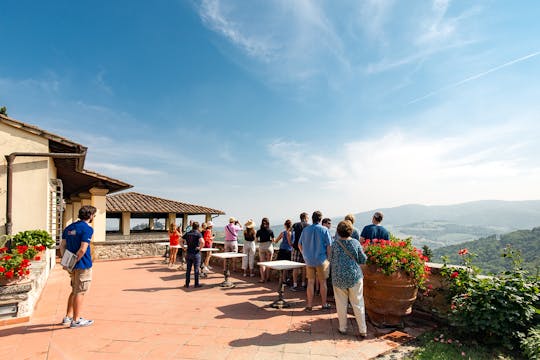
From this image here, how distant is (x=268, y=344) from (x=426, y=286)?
8.55 feet

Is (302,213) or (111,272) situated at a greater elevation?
(302,213)

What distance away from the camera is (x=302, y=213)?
248 inches

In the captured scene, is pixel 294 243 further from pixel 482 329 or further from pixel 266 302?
pixel 482 329

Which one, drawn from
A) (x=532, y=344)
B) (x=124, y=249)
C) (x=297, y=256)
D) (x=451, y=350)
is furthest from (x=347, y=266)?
(x=124, y=249)

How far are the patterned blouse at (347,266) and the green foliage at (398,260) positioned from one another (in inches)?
A: 10.6

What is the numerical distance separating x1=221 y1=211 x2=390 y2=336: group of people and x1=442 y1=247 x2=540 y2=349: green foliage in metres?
1.25

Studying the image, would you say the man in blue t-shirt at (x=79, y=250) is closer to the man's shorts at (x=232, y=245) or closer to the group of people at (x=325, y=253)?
the group of people at (x=325, y=253)

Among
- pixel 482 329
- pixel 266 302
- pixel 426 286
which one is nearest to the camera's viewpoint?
pixel 482 329

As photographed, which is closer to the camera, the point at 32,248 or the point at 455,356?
the point at 455,356

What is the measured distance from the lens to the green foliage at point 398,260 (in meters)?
3.90

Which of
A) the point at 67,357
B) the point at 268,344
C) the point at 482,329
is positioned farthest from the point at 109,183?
the point at 482,329

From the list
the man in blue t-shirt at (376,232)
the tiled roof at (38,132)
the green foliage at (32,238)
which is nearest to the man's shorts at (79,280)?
the green foliage at (32,238)

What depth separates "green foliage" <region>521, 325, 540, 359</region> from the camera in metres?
2.99

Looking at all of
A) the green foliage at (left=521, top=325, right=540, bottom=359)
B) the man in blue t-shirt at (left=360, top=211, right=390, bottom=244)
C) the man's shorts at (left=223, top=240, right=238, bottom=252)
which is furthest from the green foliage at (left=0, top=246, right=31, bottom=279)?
the green foliage at (left=521, top=325, right=540, bottom=359)
